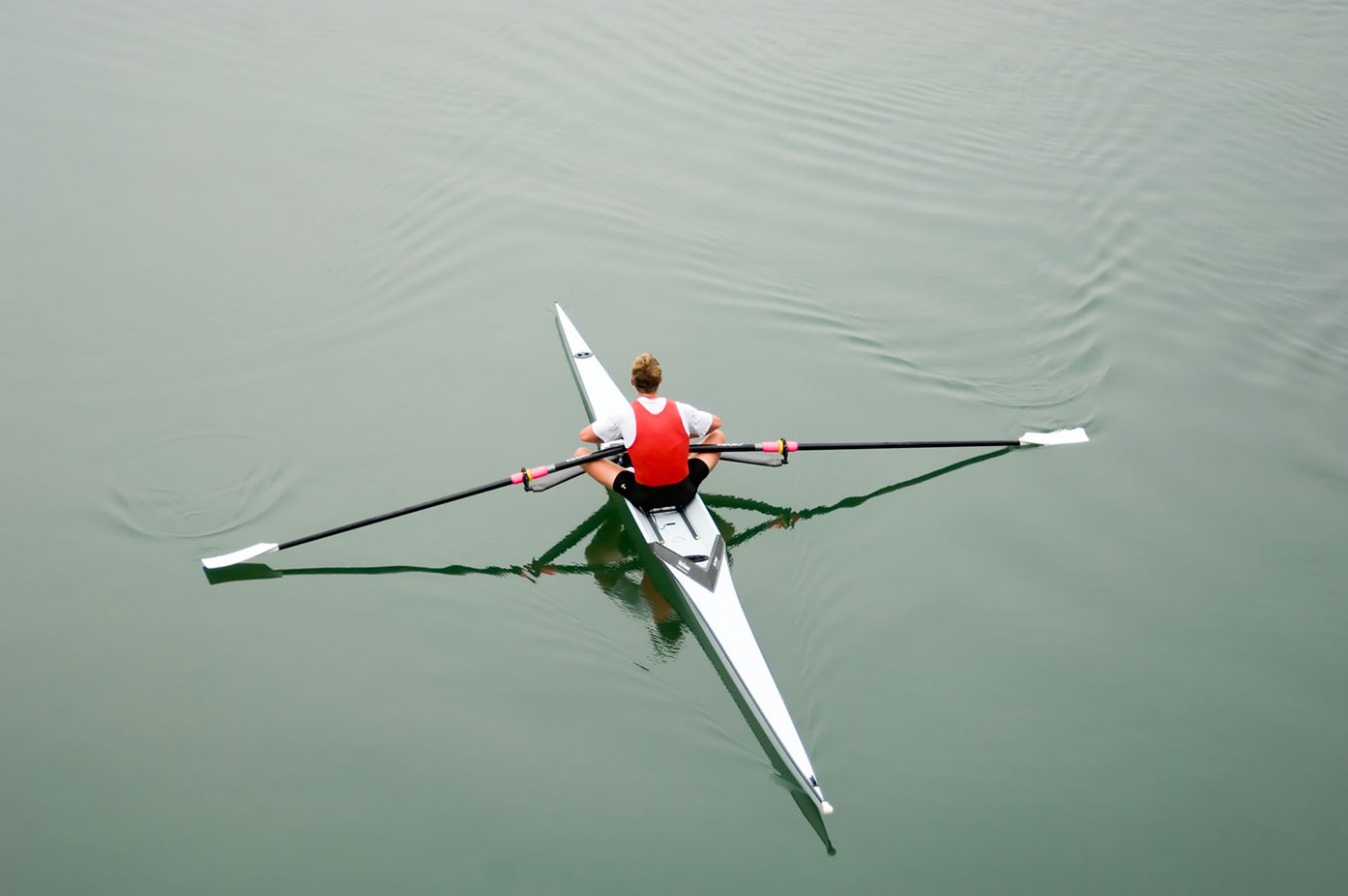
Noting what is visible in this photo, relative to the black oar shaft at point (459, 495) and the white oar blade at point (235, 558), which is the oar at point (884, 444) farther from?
the white oar blade at point (235, 558)

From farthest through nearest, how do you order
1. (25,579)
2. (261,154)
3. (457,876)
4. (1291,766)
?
(261,154)
(25,579)
(1291,766)
(457,876)

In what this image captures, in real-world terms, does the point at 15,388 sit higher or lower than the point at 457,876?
higher

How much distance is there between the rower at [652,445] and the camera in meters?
5.62

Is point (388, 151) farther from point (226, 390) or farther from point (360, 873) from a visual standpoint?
point (360, 873)

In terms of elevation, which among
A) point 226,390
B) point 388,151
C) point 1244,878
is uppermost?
point 388,151

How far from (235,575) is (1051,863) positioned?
4021 millimetres

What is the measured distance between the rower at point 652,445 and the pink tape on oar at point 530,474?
0.21m

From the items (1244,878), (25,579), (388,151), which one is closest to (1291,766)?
(1244,878)

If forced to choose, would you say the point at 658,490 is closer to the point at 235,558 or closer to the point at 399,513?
the point at 399,513

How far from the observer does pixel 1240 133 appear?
9578mm

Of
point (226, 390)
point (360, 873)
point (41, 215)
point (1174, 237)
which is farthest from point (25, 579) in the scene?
point (1174, 237)

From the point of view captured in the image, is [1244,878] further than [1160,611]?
No

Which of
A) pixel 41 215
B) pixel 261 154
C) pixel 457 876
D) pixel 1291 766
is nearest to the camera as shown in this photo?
pixel 457 876

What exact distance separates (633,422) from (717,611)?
1.05 metres
